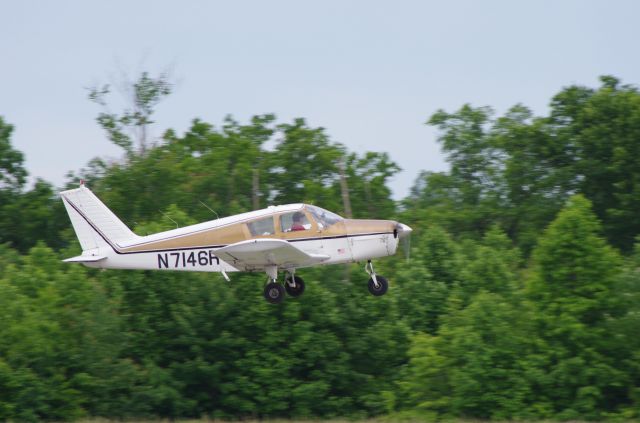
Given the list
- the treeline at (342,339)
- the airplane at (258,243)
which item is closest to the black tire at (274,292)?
the airplane at (258,243)

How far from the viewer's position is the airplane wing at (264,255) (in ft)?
75.2

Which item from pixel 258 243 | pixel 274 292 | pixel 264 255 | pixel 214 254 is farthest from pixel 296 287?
pixel 258 243

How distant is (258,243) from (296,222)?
49.1 inches

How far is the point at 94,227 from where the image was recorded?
25625 millimetres

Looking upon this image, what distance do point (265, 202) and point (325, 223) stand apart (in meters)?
26.5

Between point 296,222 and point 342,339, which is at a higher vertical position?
point 296,222

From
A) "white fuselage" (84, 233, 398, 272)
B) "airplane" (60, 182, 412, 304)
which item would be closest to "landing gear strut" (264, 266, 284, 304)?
"airplane" (60, 182, 412, 304)

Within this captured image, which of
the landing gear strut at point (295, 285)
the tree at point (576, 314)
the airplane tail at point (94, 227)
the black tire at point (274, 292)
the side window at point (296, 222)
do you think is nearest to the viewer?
the side window at point (296, 222)

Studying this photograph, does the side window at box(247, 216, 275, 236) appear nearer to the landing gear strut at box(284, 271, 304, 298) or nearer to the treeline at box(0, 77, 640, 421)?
the landing gear strut at box(284, 271, 304, 298)

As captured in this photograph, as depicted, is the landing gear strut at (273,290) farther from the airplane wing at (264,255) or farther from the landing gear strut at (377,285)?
the landing gear strut at (377,285)

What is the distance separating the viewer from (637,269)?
116 ft

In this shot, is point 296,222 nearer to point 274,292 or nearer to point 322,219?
point 322,219

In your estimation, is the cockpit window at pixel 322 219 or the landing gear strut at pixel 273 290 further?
the landing gear strut at pixel 273 290

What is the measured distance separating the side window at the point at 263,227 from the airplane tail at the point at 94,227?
3459 millimetres
